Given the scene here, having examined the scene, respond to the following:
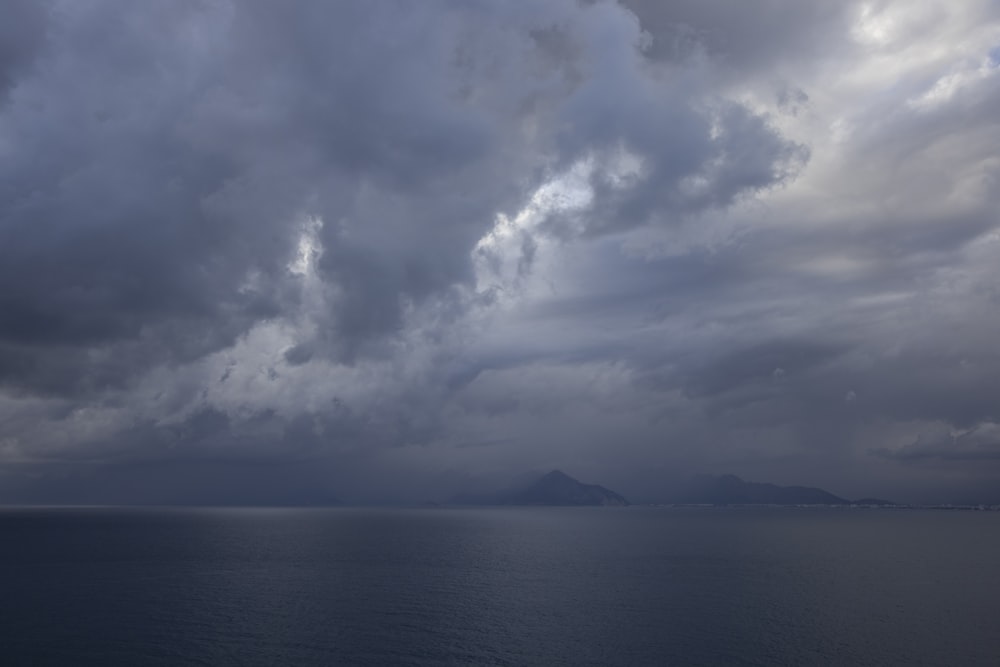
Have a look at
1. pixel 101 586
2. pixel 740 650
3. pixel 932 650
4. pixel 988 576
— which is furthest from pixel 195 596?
pixel 988 576

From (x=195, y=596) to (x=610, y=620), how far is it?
219 feet

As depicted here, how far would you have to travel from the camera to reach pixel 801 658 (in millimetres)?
75062

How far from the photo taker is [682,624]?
3561 inches

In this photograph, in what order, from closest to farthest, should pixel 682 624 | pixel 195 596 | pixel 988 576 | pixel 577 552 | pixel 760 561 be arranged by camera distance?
pixel 682 624 → pixel 195 596 → pixel 988 576 → pixel 760 561 → pixel 577 552

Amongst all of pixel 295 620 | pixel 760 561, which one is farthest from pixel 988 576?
pixel 295 620

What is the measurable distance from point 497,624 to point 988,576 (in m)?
115

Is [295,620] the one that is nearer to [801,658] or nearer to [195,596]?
[195,596]

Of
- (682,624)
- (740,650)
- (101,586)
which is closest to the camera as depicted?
(740,650)

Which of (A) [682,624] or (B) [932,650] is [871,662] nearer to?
(B) [932,650]

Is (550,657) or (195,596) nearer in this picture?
(550,657)

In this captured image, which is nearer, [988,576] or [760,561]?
[988,576]

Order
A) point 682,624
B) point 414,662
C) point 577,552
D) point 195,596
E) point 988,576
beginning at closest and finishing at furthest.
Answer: point 414,662 < point 682,624 < point 195,596 < point 988,576 < point 577,552

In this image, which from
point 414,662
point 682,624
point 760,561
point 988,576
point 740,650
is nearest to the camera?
point 414,662

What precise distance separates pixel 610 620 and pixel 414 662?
105 feet
